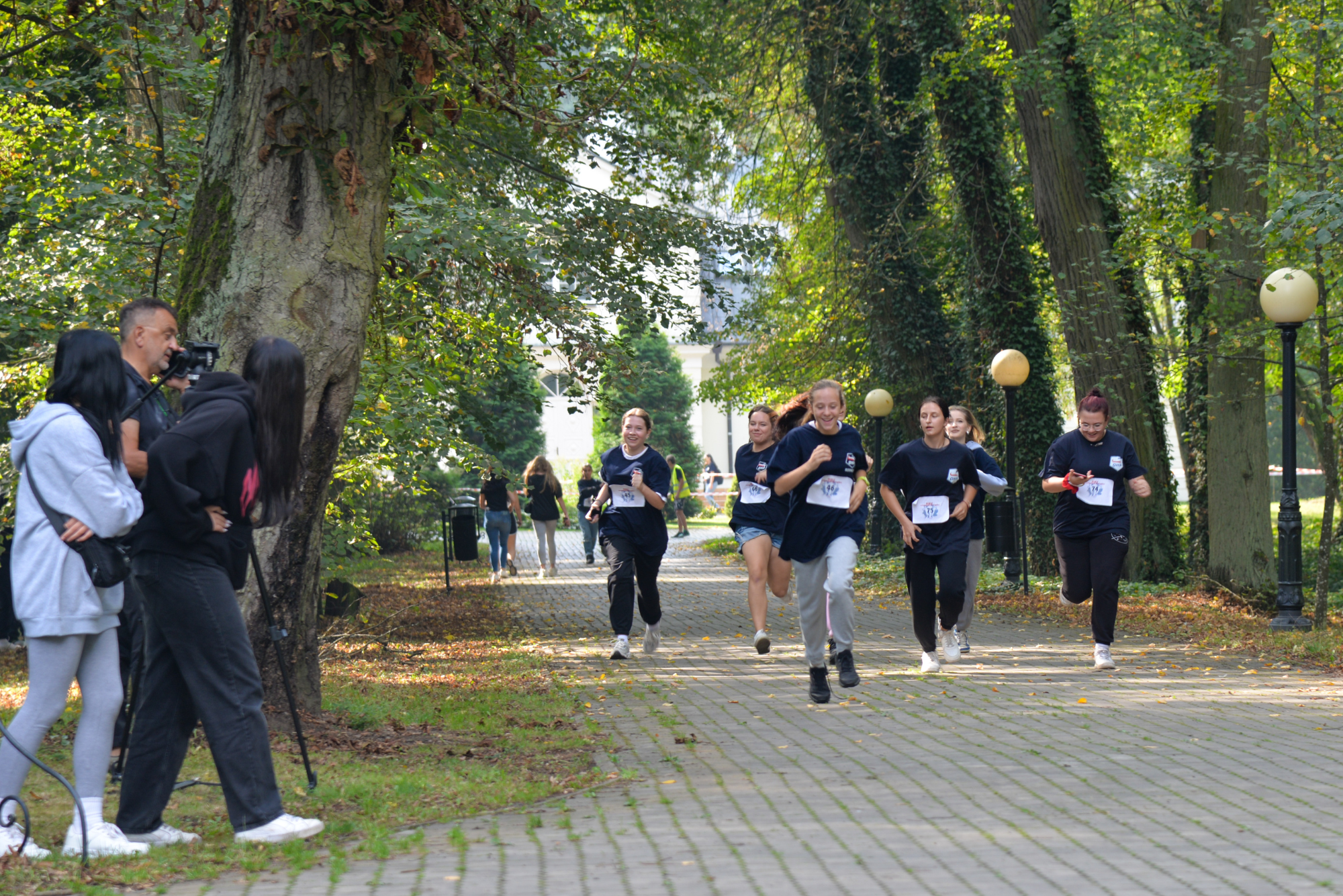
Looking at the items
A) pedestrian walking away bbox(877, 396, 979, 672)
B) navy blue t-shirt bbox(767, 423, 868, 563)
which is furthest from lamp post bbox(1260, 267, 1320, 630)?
navy blue t-shirt bbox(767, 423, 868, 563)

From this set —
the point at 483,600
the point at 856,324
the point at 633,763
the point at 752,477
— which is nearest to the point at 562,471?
the point at 856,324

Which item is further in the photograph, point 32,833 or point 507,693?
point 507,693

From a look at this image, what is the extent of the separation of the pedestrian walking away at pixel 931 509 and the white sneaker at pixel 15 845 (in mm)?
6198

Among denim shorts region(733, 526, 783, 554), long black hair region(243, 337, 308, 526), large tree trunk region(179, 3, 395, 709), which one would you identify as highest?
large tree trunk region(179, 3, 395, 709)

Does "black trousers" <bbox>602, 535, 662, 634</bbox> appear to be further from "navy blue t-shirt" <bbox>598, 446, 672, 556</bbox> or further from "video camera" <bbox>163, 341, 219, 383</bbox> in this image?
"video camera" <bbox>163, 341, 219, 383</bbox>

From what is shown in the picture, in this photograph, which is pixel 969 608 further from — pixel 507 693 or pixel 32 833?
pixel 32 833

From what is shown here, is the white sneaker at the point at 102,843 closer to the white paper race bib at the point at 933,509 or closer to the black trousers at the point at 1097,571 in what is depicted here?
the white paper race bib at the point at 933,509

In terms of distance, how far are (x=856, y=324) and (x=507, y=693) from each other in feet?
48.2

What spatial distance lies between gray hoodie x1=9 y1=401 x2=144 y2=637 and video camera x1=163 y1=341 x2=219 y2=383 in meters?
0.57

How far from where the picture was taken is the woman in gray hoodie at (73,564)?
14.5ft

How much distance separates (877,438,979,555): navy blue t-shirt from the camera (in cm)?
951

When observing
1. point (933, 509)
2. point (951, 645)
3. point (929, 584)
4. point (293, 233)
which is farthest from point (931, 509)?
point (293, 233)

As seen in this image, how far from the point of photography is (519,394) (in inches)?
590

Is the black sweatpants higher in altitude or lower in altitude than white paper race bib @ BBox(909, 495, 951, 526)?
lower
